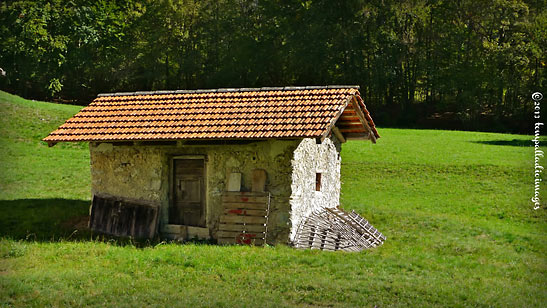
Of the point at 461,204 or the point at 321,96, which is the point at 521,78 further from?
the point at 321,96

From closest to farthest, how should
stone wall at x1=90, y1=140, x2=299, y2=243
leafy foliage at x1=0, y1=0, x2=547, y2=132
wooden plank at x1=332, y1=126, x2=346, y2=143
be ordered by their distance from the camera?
stone wall at x1=90, y1=140, x2=299, y2=243, wooden plank at x1=332, y1=126, x2=346, y2=143, leafy foliage at x1=0, y1=0, x2=547, y2=132

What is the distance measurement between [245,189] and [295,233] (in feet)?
5.34

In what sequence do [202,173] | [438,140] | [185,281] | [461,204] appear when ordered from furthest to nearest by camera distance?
[438,140], [461,204], [202,173], [185,281]

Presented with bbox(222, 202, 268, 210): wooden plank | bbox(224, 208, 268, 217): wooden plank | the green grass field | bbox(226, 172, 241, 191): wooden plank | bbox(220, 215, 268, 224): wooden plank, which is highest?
bbox(226, 172, 241, 191): wooden plank

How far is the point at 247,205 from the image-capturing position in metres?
14.4

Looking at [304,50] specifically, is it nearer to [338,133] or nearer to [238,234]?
[338,133]

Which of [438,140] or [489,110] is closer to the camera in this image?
[438,140]

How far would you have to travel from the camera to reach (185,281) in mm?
11102

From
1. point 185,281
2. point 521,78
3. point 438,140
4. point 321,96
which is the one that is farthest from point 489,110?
point 185,281

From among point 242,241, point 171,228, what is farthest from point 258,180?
point 171,228

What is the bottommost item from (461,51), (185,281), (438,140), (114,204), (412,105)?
(185,281)

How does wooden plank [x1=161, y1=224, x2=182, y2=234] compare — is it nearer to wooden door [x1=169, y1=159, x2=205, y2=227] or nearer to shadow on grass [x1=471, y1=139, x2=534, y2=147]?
wooden door [x1=169, y1=159, x2=205, y2=227]

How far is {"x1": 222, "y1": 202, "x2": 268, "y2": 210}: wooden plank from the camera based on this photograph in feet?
46.9

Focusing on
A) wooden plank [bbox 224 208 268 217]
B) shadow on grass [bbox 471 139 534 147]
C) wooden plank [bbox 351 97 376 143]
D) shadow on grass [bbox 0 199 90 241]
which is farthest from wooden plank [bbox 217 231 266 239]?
shadow on grass [bbox 471 139 534 147]
